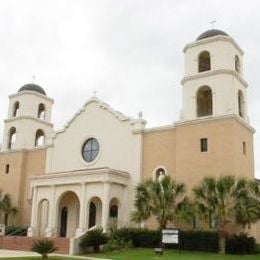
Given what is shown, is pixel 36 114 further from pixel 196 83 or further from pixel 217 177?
pixel 217 177

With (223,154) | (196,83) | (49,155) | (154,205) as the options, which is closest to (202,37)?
(196,83)

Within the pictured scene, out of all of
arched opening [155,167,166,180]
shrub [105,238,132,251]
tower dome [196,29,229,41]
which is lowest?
shrub [105,238,132,251]

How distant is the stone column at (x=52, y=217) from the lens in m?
38.8

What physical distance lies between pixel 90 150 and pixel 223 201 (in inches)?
642

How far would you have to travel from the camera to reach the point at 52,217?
129 ft

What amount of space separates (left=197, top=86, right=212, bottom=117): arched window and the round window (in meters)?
9.66

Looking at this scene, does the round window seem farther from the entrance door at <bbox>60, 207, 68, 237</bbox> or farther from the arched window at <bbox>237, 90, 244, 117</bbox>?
the arched window at <bbox>237, 90, 244, 117</bbox>

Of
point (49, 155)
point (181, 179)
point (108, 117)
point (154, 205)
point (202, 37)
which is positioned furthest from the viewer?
point (49, 155)

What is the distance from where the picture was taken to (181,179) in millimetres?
35938

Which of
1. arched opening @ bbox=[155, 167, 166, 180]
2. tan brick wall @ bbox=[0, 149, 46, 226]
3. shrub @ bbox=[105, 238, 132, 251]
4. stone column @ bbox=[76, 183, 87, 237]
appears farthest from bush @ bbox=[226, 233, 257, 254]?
tan brick wall @ bbox=[0, 149, 46, 226]

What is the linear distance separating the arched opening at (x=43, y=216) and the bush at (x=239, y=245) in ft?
55.7

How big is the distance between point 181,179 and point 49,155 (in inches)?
606

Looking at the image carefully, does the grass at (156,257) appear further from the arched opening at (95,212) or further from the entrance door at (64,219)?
A: the entrance door at (64,219)

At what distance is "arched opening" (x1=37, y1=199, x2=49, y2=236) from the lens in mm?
41281
